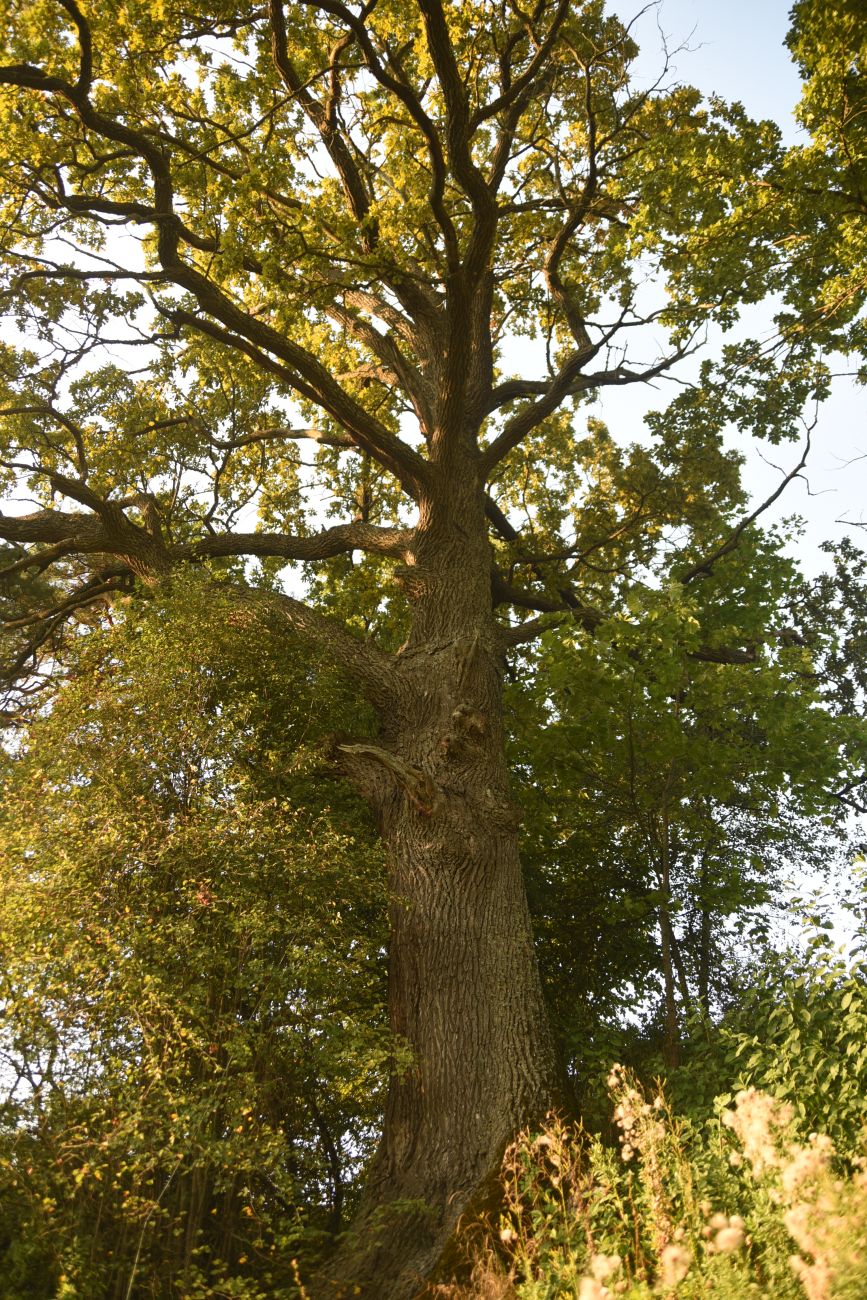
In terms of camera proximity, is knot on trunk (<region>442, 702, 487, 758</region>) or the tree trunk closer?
the tree trunk

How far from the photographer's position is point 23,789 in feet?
22.5

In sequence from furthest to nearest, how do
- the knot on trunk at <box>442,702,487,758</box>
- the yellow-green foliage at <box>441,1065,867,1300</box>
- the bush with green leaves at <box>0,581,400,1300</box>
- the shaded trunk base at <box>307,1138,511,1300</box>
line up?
the knot on trunk at <box>442,702,487,758</box>
the shaded trunk base at <box>307,1138,511,1300</box>
the bush with green leaves at <box>0,581,400,1300</box>
the yellow-green foliage at <box>441,1065,867,1300</box>

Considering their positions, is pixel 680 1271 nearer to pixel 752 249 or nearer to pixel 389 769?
pixel 389 769

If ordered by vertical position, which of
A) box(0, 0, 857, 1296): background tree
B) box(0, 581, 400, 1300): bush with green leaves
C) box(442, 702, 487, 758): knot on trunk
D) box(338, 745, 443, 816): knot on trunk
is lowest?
box(0, 581, 400, 1300): bush with green leaves

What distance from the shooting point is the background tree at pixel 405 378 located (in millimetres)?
7082

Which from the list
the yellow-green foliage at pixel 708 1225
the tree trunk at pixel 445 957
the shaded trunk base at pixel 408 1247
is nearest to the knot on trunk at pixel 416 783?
the tree trunk at pixel 445 957

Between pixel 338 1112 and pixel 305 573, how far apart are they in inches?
359

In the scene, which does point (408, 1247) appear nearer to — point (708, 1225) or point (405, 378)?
point (708, 1225)

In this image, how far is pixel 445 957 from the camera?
6.96 metres

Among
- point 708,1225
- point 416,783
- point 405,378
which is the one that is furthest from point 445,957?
point 405,378

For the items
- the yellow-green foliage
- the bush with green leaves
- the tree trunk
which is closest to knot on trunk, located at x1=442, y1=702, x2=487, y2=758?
the tree trunk

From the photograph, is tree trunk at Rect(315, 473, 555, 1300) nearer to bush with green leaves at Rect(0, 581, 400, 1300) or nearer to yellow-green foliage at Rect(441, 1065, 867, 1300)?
bush with green leaves at Rect(0, 581, 400, 1300)

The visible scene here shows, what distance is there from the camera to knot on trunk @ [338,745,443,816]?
25.7 ft

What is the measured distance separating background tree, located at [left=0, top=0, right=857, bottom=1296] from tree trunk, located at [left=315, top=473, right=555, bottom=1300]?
25 mm
